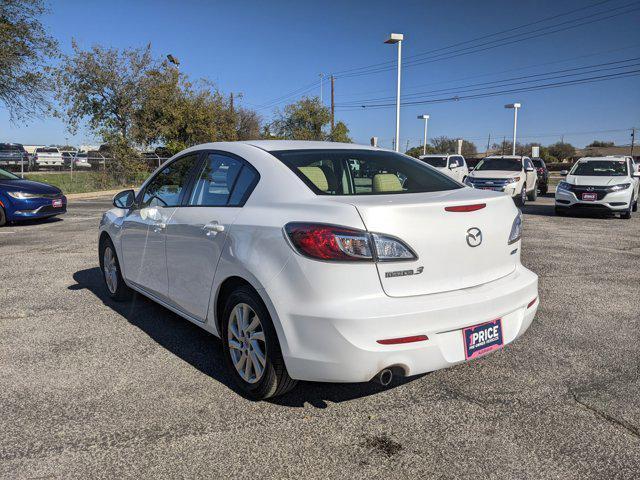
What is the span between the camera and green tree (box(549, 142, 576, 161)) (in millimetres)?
89812

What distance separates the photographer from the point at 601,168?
14789 millimetres

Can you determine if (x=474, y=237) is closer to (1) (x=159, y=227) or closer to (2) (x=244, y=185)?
(2) (x=244, y=185)

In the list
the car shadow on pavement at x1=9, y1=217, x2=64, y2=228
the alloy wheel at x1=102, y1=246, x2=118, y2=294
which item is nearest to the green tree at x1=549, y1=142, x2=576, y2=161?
the car shadow on pavement at x1=9, y1=217, x2=64, y2=228

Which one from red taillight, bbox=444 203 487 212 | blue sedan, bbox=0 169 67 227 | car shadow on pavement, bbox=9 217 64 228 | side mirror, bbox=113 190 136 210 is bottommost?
car shadow on pavement, bbox=9 217 64 228

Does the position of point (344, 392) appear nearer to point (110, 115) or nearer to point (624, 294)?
point (624, 294)

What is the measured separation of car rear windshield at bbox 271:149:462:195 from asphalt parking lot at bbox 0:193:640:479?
4.26 feet

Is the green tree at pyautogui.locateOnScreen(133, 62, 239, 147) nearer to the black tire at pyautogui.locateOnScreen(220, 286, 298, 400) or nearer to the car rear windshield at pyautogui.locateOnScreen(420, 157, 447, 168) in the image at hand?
the car rear windshield at pyautogui.locateOnScreen(420, 157, 447, 168)

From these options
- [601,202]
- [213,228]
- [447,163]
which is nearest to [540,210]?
[601,202]

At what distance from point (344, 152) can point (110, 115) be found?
28.6 metres

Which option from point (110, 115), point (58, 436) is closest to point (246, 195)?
point (58, 436)

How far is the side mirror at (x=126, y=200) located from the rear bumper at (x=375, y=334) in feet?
8.82

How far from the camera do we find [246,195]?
134 inches

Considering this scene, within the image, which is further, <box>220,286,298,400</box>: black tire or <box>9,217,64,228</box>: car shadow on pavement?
<box>9,217,64,228</box>: car shadow on pavement

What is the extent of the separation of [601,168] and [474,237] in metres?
13.8
